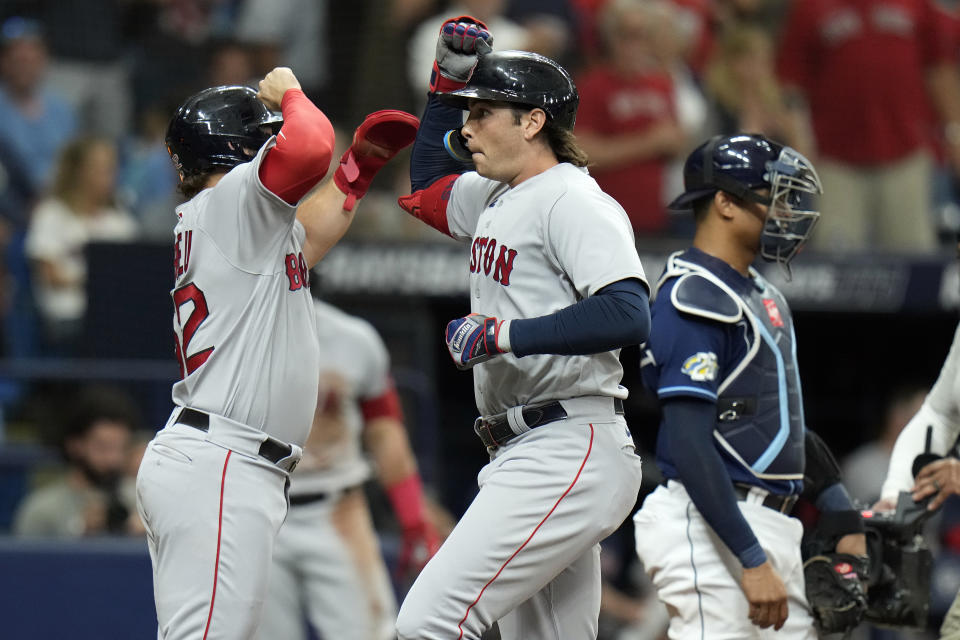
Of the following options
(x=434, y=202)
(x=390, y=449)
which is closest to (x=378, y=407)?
(x=390, y=449)

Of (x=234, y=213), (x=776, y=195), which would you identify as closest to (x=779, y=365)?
(x=776, y=195)

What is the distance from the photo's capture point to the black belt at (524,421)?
3559 mm

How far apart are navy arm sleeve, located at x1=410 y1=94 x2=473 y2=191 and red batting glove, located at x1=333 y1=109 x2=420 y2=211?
0.28 feet

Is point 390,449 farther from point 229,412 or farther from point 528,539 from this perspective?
point 528,539

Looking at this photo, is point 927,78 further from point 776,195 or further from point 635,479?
point 635,479

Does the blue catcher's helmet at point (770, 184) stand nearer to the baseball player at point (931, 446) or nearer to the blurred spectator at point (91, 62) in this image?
the baseball player at point (931, 446)

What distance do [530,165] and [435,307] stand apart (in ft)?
14.8

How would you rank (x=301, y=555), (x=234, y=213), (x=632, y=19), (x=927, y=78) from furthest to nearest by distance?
(x=927, y=78) < (x=632, y=19) < (x=301, y=555) < (x=234, y=213)

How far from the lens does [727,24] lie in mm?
9117

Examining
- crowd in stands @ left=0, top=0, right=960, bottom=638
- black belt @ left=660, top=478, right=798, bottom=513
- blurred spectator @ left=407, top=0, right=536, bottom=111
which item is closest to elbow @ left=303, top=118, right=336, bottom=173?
black belt @ left=660, top=478, right=798, bottom=513

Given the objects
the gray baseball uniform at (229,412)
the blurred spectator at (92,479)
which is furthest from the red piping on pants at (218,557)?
the blurred spectator at (92,479)

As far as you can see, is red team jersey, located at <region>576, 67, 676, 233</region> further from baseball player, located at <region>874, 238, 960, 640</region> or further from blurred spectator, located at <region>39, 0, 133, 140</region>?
baseball player, located at <region>874, 238, 960, 640</region>

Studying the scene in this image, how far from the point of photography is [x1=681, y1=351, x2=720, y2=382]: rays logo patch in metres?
3.69

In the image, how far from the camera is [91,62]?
9.13 meters
